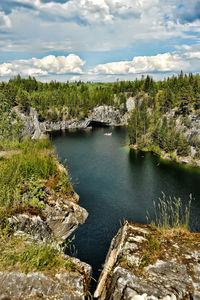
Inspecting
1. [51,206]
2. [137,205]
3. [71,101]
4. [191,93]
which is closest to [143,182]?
[137,205]

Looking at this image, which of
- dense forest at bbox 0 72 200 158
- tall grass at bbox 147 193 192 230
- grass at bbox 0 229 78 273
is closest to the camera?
grass at bbox 0 229 78 273

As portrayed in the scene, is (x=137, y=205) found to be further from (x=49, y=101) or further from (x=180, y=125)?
(x=49, y=101)

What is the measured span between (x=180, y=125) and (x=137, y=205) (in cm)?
5705

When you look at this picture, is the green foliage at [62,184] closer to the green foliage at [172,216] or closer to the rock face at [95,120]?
the green foliage at [172,216]

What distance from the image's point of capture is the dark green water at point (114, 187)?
88.7 ft

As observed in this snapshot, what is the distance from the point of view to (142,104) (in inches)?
4395

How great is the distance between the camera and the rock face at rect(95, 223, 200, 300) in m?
4.97

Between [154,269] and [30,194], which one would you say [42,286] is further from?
[30,194]

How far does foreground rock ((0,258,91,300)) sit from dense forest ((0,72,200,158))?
13.9 meters

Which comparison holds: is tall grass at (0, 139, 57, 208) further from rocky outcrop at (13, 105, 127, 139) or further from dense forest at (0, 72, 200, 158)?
rocky outcrop at (13, 105, 127, 139)

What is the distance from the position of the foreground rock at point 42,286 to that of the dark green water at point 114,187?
59.9 feet

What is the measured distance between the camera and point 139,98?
149 m

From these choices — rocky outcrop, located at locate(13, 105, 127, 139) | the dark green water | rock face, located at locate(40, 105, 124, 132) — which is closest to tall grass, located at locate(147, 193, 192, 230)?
the dark green water

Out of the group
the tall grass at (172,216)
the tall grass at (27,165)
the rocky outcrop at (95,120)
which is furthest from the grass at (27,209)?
the rocky outcrop at (95,120)
